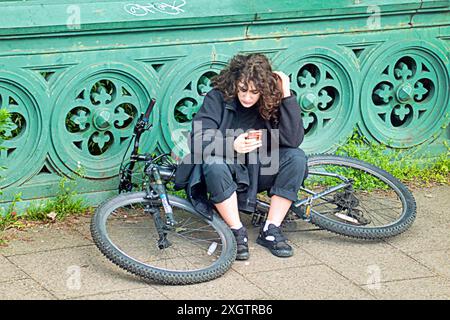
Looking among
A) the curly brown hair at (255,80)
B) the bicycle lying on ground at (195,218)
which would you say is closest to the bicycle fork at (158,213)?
the bicycle lying on ground at (195,218)

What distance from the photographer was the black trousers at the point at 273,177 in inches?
228

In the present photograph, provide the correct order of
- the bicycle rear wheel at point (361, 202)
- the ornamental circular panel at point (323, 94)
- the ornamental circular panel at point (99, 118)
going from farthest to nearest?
the ornamental circular panel at point (323, 94), the ornamental circular panel at point (99, 118), the bicycle rear wheel at point (361, 202)

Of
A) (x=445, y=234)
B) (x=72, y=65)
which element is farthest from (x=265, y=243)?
A: (x=72, y=65)

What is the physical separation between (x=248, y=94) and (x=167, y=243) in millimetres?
981

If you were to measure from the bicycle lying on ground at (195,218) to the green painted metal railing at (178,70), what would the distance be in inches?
12.8

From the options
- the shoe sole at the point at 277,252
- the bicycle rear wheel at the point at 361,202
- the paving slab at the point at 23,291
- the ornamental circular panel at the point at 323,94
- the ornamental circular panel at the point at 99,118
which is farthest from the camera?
the ornamental circular panel at the point at 323,94

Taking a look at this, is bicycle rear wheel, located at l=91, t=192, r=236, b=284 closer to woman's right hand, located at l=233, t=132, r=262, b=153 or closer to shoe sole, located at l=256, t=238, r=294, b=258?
shoe sole, located at l=256, t=238, r=294, b=258

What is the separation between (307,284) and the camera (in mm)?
5578

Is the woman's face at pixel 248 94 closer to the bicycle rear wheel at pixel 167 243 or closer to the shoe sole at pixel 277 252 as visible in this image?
the bicycle rear wheel at pixel 167 243

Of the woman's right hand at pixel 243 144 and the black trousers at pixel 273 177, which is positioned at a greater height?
the woman's right hand at pixel 243 144

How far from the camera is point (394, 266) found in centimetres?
587

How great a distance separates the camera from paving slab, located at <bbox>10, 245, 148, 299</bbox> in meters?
5.41

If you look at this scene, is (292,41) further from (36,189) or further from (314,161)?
(36,189)

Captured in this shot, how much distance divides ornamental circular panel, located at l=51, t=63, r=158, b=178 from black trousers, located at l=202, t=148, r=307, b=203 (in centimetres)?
95
